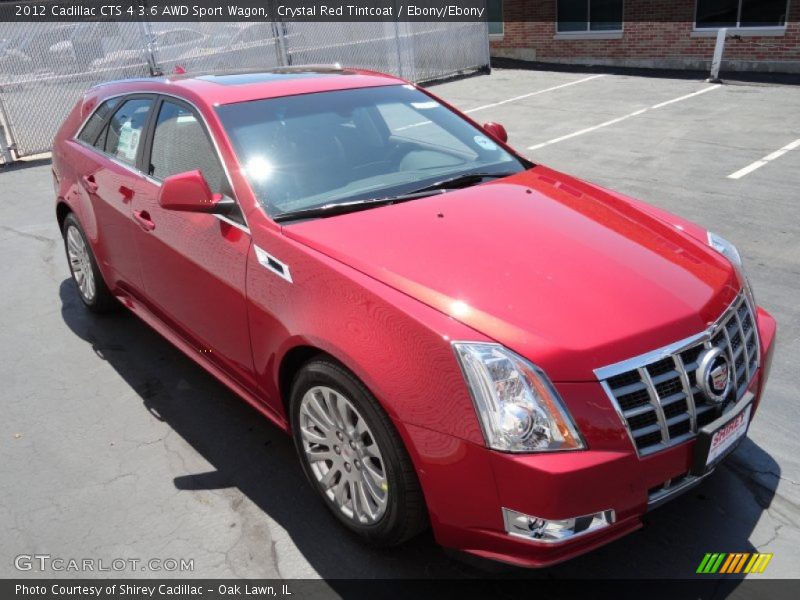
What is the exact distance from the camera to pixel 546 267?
2.76 metres

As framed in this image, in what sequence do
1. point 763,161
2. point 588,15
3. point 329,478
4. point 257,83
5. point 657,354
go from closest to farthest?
point 657,354
point 329,478
point 257,83
point 763,161
point 588,15

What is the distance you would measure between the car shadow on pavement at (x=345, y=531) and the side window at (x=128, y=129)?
139 cm

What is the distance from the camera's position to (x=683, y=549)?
2832 millimetres

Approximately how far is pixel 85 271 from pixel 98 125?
1.05 meters

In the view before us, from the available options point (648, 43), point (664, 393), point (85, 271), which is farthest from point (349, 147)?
point (648, 43)

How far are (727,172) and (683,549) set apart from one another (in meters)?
6.27

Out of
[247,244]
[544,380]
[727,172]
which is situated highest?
[247,244]

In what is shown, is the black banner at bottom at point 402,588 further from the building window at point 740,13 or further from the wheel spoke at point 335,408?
the building window at point 740,13

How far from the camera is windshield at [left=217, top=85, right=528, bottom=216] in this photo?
336 cm

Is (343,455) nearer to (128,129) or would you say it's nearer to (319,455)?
(319,455)

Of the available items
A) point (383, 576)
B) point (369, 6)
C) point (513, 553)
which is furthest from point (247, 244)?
point (369, 6)

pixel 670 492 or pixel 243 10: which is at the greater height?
pixel 243 10

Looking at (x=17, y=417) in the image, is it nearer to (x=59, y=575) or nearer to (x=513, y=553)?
(x=59, y=575)

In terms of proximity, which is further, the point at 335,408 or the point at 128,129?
the point at 128,129
